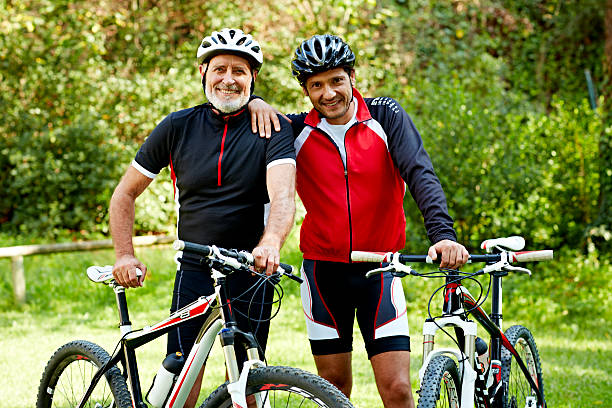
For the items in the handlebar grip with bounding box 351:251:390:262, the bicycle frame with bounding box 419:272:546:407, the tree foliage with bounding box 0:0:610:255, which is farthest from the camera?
the tree foliage with bounding box 0:0:610:255

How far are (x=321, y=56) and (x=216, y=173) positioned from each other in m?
0.70

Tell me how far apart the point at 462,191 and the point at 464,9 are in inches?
233

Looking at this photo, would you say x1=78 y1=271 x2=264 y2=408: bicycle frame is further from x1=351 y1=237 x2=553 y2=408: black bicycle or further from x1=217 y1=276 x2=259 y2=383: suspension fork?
x1=351 y1=237 x2=553 y2=408: black bicycle

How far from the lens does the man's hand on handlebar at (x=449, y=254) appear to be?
9.43 feet

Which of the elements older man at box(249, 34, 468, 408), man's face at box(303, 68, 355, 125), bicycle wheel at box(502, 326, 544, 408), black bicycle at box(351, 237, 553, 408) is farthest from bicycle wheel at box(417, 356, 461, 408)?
man's face at box(303, 68, 355, 125)

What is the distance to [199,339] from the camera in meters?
2.88

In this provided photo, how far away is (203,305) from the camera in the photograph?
2.88 meters

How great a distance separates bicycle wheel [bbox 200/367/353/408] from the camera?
2475mm

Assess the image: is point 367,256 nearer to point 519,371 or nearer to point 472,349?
point 472,349

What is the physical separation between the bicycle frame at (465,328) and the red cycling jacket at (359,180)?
395 mm

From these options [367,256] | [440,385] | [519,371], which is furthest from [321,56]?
[519,371]

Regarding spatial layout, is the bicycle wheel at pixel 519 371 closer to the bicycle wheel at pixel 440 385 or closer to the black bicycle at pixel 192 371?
the bicycle wheel at pixel 440 385

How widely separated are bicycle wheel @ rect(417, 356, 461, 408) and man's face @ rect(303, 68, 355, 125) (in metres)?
1.17

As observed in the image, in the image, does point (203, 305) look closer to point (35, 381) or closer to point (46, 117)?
point (35, 381)
